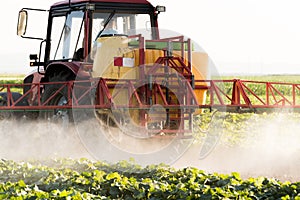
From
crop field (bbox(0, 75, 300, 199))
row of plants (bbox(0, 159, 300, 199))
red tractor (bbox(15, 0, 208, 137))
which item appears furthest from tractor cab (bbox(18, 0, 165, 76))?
row of plants (bbox(0, 159, 300, 199))

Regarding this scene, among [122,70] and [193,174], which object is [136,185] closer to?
[193,174]

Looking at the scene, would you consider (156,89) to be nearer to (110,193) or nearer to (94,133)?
Result: (94,133)

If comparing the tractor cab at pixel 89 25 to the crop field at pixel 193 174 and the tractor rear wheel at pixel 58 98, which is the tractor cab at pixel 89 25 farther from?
the crop field at pixel 193 174

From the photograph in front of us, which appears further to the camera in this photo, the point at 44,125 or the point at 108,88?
the point at 44,125

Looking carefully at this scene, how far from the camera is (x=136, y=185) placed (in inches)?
256

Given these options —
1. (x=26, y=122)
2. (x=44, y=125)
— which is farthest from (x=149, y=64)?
(x=26, y=122)

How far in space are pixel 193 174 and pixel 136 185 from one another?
0.94 m

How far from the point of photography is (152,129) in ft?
30.4

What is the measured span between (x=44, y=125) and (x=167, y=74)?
2800 mm

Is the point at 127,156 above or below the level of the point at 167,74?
below

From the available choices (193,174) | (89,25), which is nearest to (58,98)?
(89,25)

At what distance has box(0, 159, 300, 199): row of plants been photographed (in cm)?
605

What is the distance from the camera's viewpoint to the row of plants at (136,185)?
6.05 m

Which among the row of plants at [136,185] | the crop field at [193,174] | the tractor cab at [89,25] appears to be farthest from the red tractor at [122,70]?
the row of plants at [136,185]
